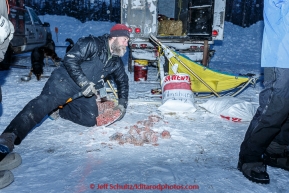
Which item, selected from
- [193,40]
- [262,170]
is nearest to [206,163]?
[262,170]

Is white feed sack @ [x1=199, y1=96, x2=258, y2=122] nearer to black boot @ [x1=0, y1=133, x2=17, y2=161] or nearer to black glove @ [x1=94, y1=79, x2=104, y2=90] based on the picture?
black glove @ [x1=94, y1=79, x2=104, y2=90]

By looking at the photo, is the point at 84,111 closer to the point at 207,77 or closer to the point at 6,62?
the point at 207,77

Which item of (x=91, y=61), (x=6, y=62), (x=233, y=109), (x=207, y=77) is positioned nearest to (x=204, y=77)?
(x=207, y=77)

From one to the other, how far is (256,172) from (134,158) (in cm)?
113

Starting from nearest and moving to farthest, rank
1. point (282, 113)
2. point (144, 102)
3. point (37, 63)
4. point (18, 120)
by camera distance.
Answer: point (282, 113) < point (18, 120) < point (144, 102) < point (37, 63)

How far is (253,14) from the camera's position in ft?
69.5

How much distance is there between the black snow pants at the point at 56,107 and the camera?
8.71ft

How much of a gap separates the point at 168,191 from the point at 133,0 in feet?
17.6

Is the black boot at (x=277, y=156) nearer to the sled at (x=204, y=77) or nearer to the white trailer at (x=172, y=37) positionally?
the sled at (x=204, y=77)

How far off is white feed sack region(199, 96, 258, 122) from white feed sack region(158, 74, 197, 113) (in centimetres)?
34

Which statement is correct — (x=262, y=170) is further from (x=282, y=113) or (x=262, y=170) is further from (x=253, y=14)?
(x=253, y=14)

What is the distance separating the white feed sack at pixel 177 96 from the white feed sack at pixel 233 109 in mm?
337

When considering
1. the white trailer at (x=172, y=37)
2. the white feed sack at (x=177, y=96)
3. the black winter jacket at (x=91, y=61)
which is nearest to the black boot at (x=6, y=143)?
the black winter jacket at (x=91, y=61)

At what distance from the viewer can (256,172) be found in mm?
2305
